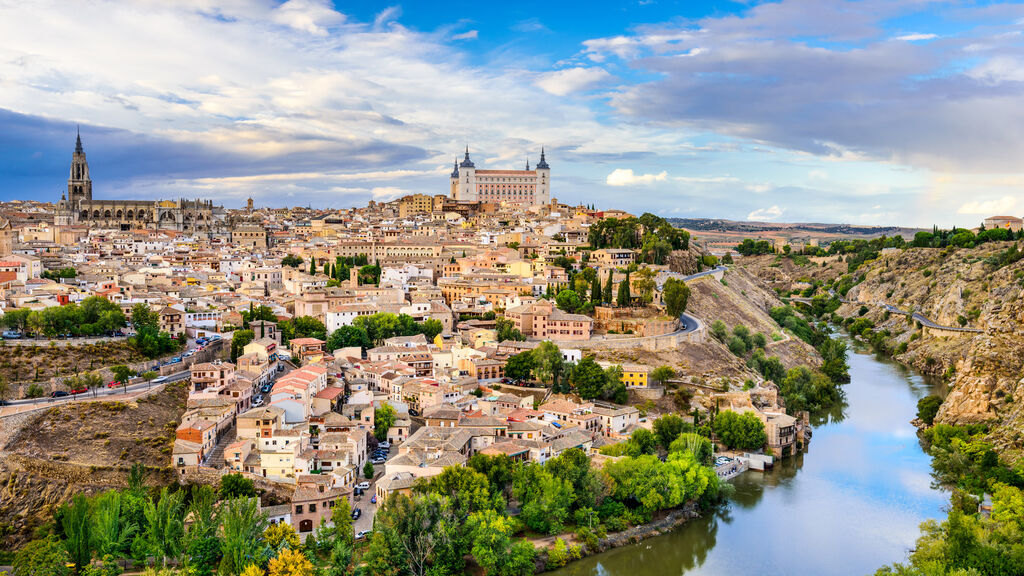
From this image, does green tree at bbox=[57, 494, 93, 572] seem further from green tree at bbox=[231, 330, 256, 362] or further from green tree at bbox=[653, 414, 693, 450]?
green tree at bbox=[653, 414, 693, 450]

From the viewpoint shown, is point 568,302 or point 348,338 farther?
point 568,302

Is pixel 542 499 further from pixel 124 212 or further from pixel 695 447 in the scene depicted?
pixel 124 212

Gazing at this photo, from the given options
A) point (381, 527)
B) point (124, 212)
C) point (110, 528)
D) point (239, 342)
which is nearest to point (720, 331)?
point (239, 342)

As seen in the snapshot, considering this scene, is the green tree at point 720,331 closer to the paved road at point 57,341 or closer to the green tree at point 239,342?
Result: the green tree at point 239,342

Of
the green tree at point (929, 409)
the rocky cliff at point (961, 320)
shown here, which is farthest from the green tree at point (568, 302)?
the rocky cliff at point (961, 320)

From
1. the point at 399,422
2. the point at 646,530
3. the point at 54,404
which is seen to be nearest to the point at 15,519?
the point at 54,404

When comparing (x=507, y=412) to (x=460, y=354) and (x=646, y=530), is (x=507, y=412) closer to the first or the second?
(x=460, y=354)
